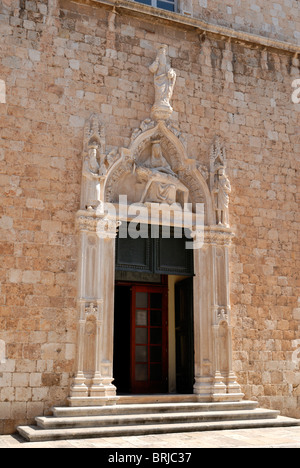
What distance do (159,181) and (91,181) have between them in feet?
3.77

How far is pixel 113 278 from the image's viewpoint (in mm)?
7562

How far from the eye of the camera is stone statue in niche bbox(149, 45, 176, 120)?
8273mm

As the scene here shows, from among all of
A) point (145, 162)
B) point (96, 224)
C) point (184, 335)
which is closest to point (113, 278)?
point (96, 224)

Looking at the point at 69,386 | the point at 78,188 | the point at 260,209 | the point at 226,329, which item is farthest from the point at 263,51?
the point at 69,386

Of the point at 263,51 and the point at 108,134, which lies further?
the point at 263,51

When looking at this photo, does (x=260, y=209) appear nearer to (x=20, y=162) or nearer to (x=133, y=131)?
(x=133, y=131)

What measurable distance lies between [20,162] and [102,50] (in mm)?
2311

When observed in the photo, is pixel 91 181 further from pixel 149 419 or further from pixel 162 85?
pixel 149 419

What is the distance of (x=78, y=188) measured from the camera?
7.61 m

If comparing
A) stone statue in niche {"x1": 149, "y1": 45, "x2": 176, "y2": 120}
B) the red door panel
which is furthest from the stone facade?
the red door panel

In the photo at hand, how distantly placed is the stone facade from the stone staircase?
51 cm
